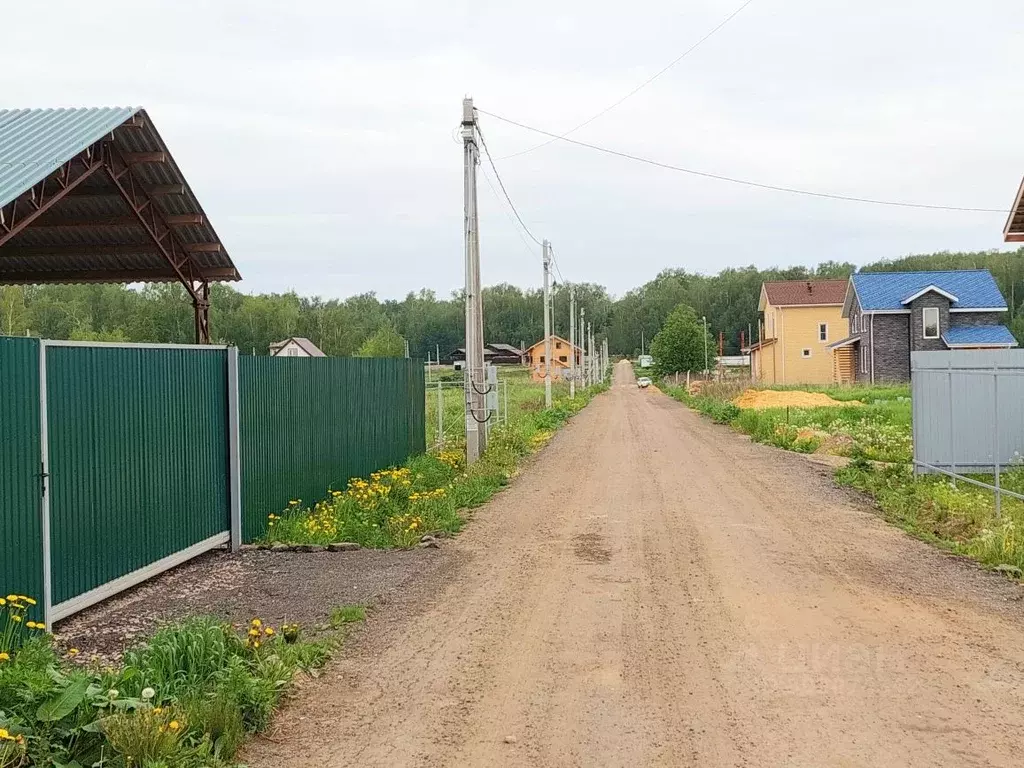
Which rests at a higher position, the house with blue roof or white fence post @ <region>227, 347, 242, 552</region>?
the house with blue roof

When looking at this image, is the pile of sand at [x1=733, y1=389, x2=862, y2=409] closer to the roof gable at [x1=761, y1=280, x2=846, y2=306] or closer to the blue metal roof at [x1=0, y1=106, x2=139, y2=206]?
the roof gable at [x1=761, y1=280, x2=846, y2=306]

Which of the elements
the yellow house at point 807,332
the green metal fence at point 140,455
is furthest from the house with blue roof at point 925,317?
the green metal fence at point 140,455

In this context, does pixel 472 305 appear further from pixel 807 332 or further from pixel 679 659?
pixel 807 332

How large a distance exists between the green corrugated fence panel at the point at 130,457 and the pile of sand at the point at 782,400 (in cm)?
2953

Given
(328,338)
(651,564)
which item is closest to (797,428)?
(651,564)

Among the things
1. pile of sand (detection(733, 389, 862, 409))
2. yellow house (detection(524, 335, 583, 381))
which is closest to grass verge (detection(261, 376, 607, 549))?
pile of sand (detection(733, 389, 862, 409))

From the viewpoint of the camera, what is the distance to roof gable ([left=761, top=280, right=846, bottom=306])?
215 feet

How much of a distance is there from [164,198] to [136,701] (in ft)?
34.6

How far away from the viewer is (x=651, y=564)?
9.41m

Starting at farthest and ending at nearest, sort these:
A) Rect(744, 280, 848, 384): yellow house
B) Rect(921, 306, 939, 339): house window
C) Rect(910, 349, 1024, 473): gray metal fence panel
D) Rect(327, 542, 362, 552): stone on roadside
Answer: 1. Rect(744, 280, 848, 384): yellow house
2. Rect(921, 306, 939, 339): house window
3. Rect(910, 349, 1024, 473): gray metal fence panel
4. Rect(327, 542, 362, 552): stone on roadside

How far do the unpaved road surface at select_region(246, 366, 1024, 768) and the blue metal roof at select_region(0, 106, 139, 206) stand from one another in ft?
17.0

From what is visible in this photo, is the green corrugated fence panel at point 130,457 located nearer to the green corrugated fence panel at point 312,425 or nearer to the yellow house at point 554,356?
the green corrugated fence panel at point 312,425

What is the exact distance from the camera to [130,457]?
319 inches

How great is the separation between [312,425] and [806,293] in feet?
194
